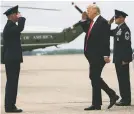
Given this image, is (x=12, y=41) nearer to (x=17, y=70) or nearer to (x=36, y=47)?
(x=17, y=70)

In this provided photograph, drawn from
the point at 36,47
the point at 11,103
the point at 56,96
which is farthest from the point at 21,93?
the point at 36,47

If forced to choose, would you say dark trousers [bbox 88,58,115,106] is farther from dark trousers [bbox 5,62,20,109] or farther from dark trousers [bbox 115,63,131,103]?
dark trousers [bbox 5,62,20,109]

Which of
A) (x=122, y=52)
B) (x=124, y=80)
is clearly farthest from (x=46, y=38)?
(x=122, y=52)

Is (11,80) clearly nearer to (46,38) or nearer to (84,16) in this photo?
(84,16)

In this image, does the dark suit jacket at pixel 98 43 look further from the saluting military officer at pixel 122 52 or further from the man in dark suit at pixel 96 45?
the saluting military officer at pixel 122 52

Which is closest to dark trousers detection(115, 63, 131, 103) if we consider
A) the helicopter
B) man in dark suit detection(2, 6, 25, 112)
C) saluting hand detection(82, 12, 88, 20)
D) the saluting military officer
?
the saluting military officer

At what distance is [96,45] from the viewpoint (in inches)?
349

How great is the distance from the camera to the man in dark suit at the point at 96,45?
8.87 m

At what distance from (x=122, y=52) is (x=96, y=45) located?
87 cm

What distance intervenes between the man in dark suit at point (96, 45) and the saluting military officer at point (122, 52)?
2.31 ft

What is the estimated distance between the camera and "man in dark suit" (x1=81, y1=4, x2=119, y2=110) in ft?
29.1

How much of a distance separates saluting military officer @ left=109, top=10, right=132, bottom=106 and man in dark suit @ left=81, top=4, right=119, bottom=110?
27.7 inches

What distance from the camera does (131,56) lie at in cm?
959

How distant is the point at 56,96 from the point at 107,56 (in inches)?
121
